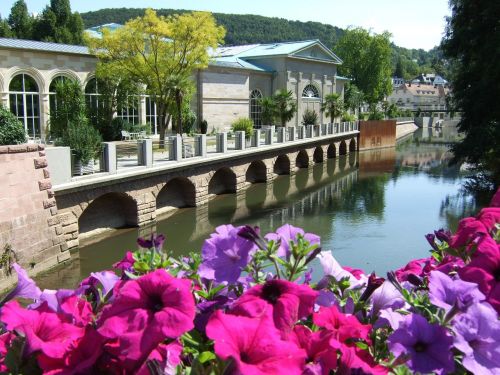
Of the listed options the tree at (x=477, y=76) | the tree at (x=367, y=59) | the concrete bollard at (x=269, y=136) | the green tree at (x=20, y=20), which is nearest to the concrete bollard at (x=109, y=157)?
the concrete bollard at (x=269, y=136)

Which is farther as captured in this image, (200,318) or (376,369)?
(200,318)

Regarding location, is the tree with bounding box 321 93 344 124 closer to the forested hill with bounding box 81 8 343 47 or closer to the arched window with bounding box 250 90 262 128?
the arched window with bounding box 250 90 262 128

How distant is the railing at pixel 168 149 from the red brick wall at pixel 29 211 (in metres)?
2.03

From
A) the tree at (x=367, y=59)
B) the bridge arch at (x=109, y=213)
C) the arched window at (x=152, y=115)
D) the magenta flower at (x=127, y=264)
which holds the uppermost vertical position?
→ the tree at (x=367, y=59)

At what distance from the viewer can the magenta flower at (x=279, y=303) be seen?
1.46 metres

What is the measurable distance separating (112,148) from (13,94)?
29.6 feet

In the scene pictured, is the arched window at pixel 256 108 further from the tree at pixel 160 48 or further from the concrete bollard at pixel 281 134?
the tree at pixel 160 48

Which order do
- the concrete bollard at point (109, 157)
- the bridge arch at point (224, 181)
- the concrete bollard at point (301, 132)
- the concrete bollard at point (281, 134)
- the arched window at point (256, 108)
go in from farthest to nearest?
1. the arched window at point (256, 108)
2. the concrete bollard at point (301, 132)
3. the concrete bollard at point (281, 134)
4. the bridge arch at point (224, 181)
5. the concrete bollard at point (109, 157)

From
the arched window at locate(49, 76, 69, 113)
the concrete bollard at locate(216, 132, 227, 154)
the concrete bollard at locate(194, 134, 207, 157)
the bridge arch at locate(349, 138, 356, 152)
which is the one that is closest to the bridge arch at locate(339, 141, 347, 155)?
the bridge arch at locate(349, 138, 356, 152)

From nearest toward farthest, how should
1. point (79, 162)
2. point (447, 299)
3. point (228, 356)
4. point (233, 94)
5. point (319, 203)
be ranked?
1. point (228, 356)
2. point (447, 299)
3. point (79, 162)
4. point (319, 203)
5. point (233, 94)

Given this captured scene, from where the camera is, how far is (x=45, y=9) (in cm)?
4938

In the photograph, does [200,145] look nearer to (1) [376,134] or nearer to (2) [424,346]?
(2) [424,346]

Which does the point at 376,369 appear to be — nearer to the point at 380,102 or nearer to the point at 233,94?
the point at 233,94

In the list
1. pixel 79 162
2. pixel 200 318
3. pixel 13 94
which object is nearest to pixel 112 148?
pixel 79 162
